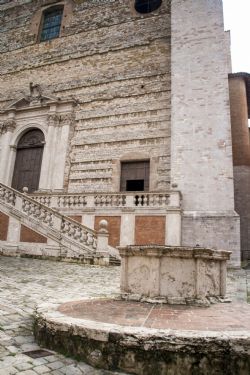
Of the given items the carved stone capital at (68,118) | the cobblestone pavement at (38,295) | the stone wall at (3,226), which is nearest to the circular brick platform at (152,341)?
the cobblestone pavement at (38,295)

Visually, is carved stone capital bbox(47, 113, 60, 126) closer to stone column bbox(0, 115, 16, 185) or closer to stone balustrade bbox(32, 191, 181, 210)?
stone column bbox(0, 115, 16, 185)

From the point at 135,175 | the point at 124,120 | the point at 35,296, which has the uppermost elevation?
the point at 124,120

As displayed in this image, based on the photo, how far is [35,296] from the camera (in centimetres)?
457

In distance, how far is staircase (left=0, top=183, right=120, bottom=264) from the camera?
9.43m

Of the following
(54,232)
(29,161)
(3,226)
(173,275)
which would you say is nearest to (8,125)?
(29,161)

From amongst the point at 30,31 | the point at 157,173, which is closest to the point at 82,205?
the point at 157,173

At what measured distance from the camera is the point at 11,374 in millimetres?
2053

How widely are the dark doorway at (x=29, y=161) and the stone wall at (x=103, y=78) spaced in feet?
6.53

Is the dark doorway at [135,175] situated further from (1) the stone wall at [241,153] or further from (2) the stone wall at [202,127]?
(1) the stone wall at [241,153]

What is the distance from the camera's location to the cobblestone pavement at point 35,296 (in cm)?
222

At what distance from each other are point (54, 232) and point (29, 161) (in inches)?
279

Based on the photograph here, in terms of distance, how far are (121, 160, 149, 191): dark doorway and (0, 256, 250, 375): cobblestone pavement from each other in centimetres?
582

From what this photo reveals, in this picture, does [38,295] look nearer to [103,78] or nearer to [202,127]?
[202,127]

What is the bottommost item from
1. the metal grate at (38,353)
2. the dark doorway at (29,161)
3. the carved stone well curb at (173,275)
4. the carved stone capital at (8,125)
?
the metal grate at (38,353)
